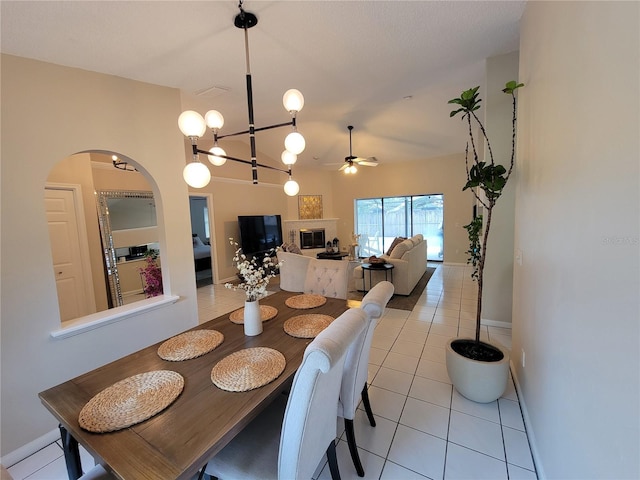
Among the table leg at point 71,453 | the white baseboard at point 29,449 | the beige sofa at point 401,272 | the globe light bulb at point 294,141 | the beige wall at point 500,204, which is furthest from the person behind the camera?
the beige sofa at point 401,272

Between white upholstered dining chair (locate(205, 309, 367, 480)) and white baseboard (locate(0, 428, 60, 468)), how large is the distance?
5.51 ft

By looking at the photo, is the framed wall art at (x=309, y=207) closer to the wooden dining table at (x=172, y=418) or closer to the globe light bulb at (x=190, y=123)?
the globe light bulb at (x=190, y=123)

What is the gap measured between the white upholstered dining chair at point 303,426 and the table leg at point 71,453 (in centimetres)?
62

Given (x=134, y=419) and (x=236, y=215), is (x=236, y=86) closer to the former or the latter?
(x=134, y=419)

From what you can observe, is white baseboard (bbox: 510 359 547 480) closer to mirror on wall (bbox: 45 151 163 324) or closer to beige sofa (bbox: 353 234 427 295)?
beige sofa (bbox: 353 234 427 295)

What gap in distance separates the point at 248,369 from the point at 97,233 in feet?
12.3

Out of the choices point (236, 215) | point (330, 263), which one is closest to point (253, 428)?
point (330, 263)

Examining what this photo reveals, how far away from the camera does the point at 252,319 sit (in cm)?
173

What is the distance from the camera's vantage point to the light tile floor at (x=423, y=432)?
5.14ft

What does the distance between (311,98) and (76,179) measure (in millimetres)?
3285

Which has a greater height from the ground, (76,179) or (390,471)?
(76,179)

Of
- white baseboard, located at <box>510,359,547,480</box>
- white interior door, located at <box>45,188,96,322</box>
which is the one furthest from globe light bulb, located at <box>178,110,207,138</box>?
white interior door, located at <box>45,188,96,322</box>

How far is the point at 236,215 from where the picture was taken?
651 cm

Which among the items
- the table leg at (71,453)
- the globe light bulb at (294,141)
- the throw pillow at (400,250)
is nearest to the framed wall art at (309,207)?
the throw pillow at (400,250)
